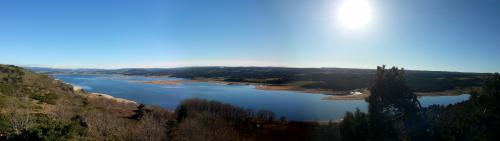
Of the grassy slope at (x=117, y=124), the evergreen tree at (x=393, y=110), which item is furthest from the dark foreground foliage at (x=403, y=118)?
the grassy slope at (x=117, y=124)

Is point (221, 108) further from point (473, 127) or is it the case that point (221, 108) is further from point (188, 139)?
point (473, 127)

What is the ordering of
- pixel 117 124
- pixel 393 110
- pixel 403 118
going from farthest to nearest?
pixel 117 124, pixel 393 110, pixel 403 118

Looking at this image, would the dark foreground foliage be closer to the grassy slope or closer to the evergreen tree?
the evergreen tree

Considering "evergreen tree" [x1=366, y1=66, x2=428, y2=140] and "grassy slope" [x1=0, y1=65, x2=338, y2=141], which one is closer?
"evergreen tree" [x1=366, y1=66, x2=428, y2=140]

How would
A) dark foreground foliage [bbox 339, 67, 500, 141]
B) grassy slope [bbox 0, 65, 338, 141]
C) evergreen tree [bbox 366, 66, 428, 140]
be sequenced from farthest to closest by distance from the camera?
grassy slope [bbox 0, 65, 338, 141] → evergreen tree [bbox 366, 66, 428, 140] → dark foreground foliage [bbox 339, 67, 500, 141]

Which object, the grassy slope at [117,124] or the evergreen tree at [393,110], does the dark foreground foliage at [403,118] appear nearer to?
the evergreen tree at [393,110]

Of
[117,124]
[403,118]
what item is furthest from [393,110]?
[117,124]

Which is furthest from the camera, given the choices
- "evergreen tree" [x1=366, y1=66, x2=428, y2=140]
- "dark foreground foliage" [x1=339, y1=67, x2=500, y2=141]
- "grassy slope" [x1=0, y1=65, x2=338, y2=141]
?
"grassy slope" [x1=0, y1=65, x2=338, y2=141]

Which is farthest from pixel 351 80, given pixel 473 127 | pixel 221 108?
pixel 473 127

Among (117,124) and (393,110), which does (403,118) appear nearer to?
(393,110)

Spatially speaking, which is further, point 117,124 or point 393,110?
point 117,124

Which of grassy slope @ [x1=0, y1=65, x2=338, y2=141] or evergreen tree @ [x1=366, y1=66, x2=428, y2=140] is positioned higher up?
evergreen tree @ [x1=366, y1=66, x2=428, y2=140]

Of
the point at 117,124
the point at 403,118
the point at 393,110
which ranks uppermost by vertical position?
the point at 393,110

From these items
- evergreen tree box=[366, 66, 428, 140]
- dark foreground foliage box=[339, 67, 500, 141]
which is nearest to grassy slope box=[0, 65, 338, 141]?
dark foreground foliage box=[339, 67, 500, 141]
